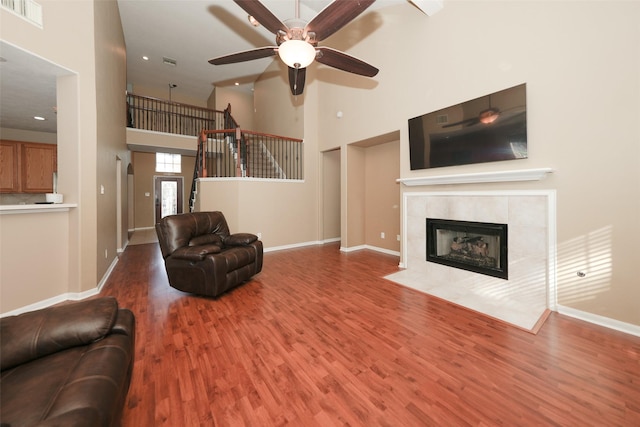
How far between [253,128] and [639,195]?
360 inches

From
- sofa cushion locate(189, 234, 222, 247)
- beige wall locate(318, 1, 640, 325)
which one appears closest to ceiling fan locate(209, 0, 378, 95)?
beige wall locate(318, 1, 640, 325)

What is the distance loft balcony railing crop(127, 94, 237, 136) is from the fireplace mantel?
5.79 metres

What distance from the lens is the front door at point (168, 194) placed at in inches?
357

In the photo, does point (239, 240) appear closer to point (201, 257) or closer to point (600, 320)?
point (201, 257)

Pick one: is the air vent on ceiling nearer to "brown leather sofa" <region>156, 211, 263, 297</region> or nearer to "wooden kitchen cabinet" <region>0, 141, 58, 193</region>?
"wooden kitchen cabinet" <region>0, 141, 58, 193</region>

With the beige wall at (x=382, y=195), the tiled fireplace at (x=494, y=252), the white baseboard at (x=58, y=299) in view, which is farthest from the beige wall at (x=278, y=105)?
the white baseboard at (x=58, y=299)

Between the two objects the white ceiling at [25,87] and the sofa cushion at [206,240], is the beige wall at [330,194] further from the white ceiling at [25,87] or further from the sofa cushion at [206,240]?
the white ceiling at [25,87]

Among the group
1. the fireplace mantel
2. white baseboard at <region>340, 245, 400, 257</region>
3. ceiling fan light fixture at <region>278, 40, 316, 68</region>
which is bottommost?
white baseboard at <region>340, 245, 400, 257</region>

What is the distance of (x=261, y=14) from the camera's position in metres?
2.26

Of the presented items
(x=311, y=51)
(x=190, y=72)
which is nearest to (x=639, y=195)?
(x=311, y=51)

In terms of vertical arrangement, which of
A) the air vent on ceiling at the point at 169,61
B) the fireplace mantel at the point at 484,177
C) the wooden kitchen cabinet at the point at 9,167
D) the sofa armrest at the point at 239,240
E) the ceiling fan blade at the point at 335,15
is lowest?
the sofa armrest at the point at 239,240

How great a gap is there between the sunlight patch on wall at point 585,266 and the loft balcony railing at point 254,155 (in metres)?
4.63

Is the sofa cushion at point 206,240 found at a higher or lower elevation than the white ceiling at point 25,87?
lower

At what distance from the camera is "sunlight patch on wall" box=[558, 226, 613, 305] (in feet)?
7.23
